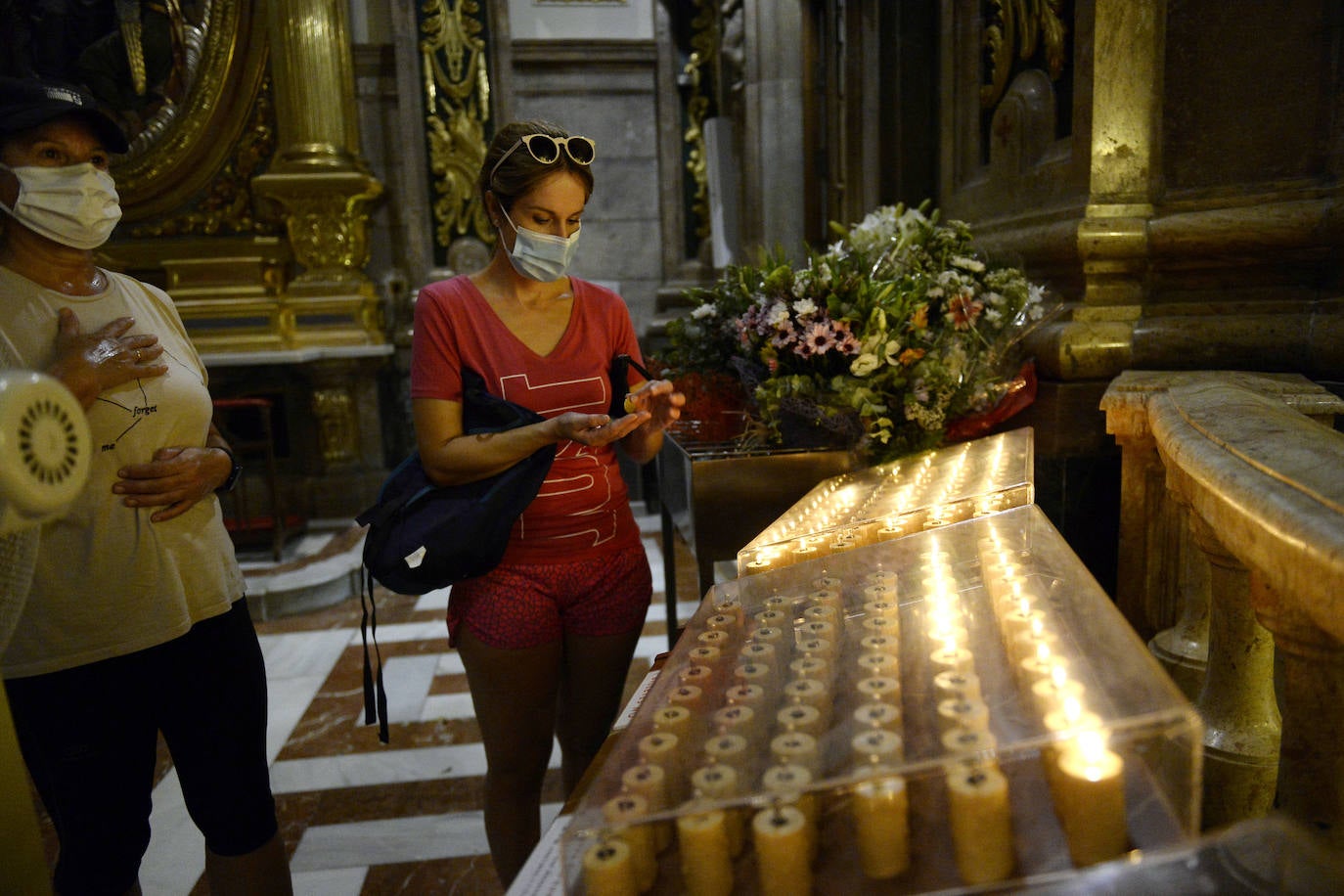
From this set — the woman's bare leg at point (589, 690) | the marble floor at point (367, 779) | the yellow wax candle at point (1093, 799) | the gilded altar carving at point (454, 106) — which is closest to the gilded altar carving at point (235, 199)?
the gilded altar carving at point (454, 106)

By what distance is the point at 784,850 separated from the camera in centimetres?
81

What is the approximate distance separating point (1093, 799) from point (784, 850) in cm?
27

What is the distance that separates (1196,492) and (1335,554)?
518 mm

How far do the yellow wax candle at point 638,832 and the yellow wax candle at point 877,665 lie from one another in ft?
1.00

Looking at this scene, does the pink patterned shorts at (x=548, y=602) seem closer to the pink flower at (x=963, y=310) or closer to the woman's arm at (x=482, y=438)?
the woman's arm at (x=482, y=438)

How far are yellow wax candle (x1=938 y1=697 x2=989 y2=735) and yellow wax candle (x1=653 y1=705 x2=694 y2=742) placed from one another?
270 mm

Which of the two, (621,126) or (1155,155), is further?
(621,126)

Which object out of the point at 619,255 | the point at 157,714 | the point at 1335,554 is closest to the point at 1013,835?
the point at 1335,554

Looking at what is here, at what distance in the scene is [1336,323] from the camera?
79.5 inches

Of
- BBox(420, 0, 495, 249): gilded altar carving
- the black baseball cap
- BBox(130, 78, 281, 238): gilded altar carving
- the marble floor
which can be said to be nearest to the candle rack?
the black baseball cap

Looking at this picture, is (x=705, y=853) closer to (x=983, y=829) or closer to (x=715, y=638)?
(x=983, y=829)

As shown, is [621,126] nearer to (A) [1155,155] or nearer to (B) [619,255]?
(B) [619,255]

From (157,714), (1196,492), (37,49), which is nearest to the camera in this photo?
(1196,492)

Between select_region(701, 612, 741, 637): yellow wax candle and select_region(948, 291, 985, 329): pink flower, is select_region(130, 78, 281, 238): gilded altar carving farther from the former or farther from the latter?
select_region(701, 612, 741, 637): yellow wax candle
